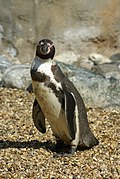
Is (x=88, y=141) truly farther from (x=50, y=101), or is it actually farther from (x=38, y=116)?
(x=50, y=101)

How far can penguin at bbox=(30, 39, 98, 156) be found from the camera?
4.93 metres

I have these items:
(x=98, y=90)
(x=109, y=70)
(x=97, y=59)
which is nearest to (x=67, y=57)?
(x=97, y=59)

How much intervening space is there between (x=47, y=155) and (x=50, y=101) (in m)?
0.50

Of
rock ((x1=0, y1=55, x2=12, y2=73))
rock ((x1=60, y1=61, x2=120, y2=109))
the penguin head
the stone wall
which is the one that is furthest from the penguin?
the stone wall

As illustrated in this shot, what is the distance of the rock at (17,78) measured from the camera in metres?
7.99

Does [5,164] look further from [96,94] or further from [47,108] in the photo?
[96,94]

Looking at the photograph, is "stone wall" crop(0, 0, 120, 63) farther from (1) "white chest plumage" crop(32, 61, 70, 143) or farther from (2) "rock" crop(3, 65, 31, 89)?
(1) "white chest plumage" crop(32, 61, 70, 143)

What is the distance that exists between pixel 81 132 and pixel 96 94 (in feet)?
7.08

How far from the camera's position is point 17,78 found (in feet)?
26.3

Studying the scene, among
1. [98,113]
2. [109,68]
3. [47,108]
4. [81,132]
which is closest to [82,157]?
[81,132]

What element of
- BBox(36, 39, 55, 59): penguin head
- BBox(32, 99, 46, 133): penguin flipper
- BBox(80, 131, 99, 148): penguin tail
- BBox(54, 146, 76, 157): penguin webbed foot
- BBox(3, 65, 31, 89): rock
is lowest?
BBox(3, 65, 31, 89): rock

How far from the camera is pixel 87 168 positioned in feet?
16.4

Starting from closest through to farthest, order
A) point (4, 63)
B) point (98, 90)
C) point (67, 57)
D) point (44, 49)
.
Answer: point (44, 49) < point (98, 90) < point (4, 63) < point (67, 57)

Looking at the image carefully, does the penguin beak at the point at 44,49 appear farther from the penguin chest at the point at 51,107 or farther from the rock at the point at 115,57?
the rock at the point at 115,57
